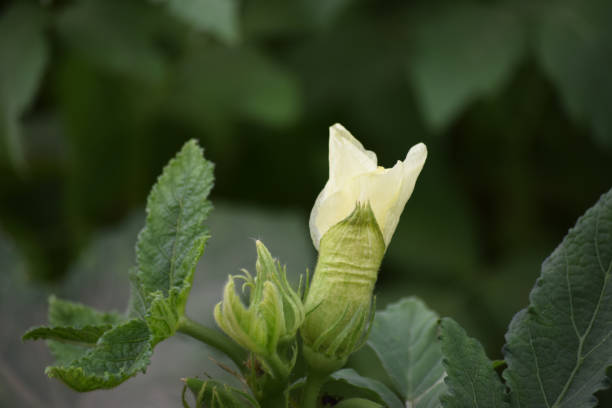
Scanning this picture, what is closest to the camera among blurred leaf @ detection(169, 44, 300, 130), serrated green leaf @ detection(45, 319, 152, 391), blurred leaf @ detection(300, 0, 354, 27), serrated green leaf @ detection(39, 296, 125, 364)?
serrated green leaf @ detection(45, 319, 152, 391)

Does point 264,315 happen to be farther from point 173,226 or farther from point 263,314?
point 173,226

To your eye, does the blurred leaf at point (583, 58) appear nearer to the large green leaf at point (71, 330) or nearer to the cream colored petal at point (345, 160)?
the cream colored petal at point (345, 160)

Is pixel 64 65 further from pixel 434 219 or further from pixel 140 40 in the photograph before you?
pixel 434 219

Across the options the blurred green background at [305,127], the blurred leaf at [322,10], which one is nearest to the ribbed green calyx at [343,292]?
the blurred green background at [305,127]

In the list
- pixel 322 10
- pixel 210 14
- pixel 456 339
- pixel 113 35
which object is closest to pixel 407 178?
pixel 456 339

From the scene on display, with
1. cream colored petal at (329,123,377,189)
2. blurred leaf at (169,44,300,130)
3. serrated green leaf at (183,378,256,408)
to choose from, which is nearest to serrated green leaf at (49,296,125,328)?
serrated green leaf at (183,378,256,408)

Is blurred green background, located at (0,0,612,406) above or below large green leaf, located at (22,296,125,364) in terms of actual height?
above

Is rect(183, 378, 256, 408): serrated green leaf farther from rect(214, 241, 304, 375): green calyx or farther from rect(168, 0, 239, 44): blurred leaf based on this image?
rect(168, 0, 239, 44): blurred leaf
